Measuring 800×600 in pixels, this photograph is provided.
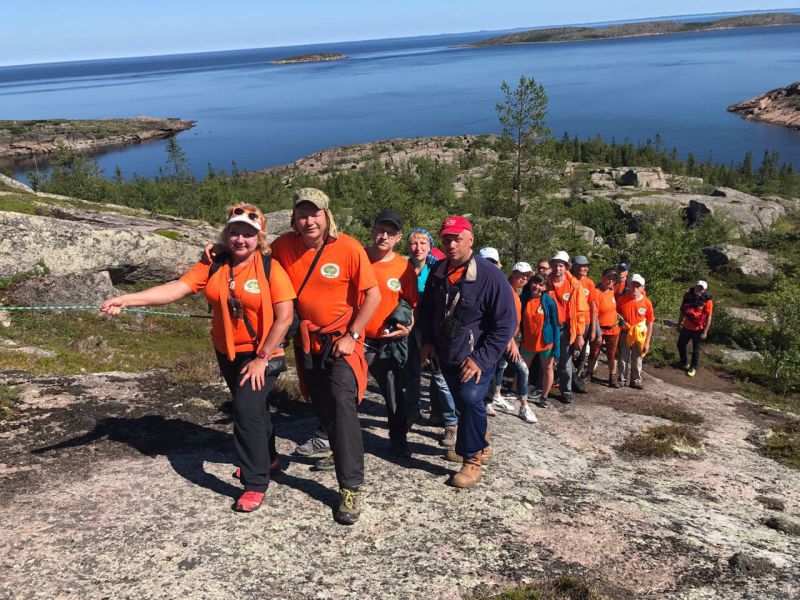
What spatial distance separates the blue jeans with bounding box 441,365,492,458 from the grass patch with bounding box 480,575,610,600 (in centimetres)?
149

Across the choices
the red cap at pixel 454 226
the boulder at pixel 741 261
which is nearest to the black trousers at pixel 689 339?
the red cap at pixel 454 226

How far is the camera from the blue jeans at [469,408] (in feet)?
18.0

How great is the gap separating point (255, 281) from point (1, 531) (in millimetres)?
2712

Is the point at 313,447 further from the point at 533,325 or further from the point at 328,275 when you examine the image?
the point at 533,325

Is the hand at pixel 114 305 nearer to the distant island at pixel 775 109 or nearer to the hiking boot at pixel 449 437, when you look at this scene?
the hiking boot at pixel 449 437

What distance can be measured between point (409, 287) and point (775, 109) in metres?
169

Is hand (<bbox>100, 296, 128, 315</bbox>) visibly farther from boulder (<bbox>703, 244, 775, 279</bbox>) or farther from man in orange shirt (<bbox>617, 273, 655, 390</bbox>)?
boulder (<bbox>703, 244, 775, 279</bbox>)

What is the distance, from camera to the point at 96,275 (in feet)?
40.3

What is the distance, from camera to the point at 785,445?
26.5 feet

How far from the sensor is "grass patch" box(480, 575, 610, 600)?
4.20m

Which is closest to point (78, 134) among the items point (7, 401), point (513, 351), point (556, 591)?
point (7, 401)

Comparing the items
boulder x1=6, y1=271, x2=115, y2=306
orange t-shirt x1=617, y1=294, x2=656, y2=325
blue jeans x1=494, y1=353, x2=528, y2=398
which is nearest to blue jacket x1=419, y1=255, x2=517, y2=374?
blue jeans x1=494, y1=353, x2=528, y2=398

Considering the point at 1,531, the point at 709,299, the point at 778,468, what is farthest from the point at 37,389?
the point at 709,299

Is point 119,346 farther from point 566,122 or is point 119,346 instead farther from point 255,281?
point 566,122
